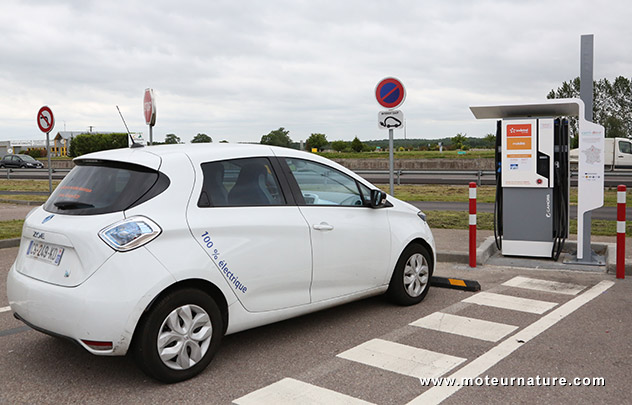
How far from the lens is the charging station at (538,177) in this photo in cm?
762

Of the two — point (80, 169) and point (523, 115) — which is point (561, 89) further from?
point (80, 169)

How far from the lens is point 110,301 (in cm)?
353

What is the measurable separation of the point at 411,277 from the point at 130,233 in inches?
118

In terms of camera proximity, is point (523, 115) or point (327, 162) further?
point (523, 115)

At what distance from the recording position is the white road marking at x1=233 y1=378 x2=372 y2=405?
3.53 meters

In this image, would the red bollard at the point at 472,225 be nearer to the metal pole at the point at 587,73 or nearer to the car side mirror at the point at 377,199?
the metal pole at the point at 587,73

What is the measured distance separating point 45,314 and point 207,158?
1.51m

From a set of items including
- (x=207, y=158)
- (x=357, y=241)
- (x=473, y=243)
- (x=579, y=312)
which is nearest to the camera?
(x=207, y=158)

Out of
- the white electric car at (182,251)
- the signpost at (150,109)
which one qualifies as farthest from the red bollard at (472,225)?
the signpost at (150,109)

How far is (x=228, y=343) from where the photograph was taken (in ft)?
A: 15.3

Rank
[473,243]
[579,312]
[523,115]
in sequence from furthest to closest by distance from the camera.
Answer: [523,115] < [473,243] < [579,312]

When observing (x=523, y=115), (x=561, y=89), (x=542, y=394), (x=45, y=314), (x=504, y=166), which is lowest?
(x=542, y=394)

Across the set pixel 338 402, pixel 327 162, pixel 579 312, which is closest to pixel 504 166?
pixel 579 312

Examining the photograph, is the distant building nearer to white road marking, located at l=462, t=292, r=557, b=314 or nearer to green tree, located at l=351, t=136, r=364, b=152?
green tree, located at l=351, t=136, r=364, b=152
